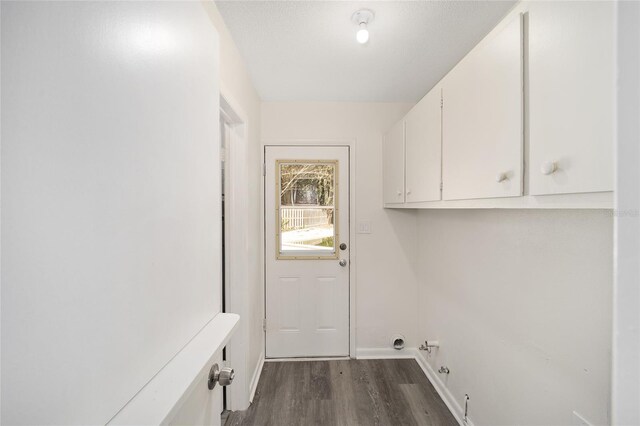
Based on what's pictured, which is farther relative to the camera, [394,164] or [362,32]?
[394,164]

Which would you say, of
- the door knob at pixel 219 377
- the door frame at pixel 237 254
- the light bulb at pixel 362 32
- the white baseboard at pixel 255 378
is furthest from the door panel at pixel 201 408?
the light bulb at pixel 362 32

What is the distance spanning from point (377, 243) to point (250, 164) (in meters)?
1.32

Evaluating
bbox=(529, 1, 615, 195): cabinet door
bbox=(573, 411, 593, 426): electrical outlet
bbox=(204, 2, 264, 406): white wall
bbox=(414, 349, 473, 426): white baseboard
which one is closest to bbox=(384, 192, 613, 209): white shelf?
bbox=(529, 1, 615, 195): cabinet door

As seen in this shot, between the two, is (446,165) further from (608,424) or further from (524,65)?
(608,424)

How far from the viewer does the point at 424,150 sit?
156 centimetres

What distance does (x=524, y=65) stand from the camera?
2.70ft

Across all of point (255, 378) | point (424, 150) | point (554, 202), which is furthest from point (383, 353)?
point (554, 202)

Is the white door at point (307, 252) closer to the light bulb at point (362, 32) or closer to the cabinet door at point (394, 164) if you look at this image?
the cabinet door at point (394, 164)

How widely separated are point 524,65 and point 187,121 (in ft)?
3.23

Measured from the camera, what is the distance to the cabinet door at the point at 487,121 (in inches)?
33.5

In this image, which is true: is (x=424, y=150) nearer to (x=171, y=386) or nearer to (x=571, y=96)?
(x=571, y=96)

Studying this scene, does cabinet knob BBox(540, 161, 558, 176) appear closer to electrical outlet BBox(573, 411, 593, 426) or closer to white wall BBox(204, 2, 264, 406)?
electrical outlet BBox(573, 411, 593, 426)

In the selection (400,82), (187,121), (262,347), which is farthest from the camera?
(262,347)

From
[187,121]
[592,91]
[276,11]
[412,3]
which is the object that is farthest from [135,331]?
[412,3]
